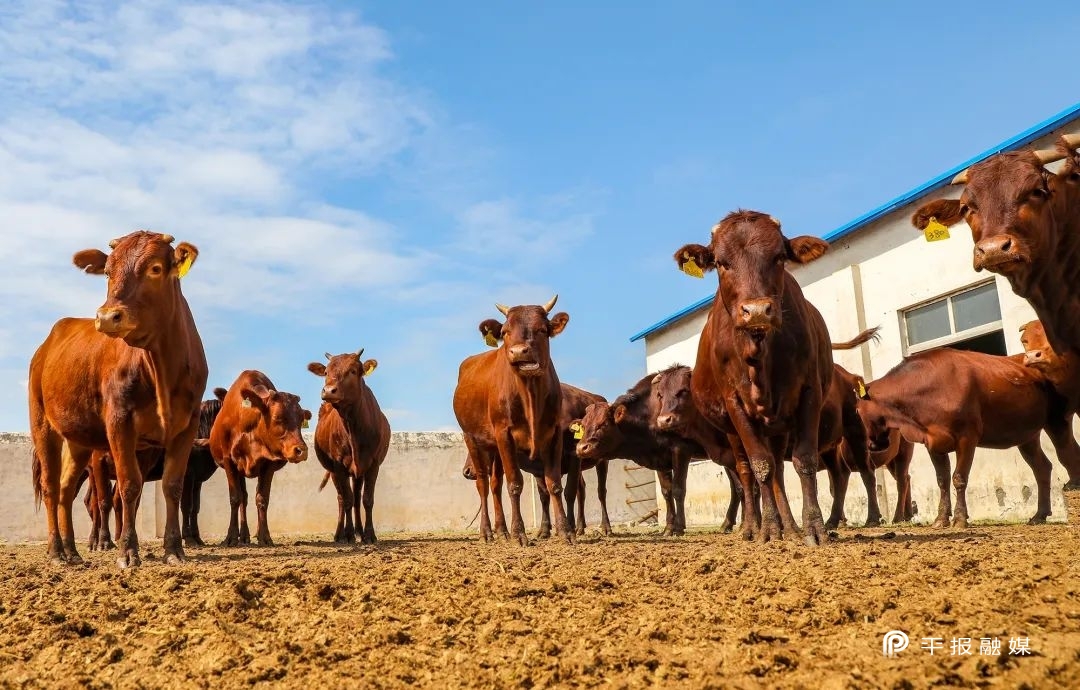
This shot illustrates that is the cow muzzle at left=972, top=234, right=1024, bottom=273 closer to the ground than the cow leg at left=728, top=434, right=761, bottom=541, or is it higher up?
higher up

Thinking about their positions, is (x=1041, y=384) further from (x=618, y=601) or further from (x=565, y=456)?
(x=618, y=601)

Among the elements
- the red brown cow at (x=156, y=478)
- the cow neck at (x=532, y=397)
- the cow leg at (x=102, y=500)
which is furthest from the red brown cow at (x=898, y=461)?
the cow leg at (x=102, y=500)

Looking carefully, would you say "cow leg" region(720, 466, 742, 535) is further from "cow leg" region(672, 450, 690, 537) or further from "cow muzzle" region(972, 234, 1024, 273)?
"cow muzzle" region(972, 234, 1024, 273)

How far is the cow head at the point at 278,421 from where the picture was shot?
12.6 meters

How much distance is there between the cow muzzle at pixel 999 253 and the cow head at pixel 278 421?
9176mm

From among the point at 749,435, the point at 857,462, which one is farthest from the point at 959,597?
the point at 857,462

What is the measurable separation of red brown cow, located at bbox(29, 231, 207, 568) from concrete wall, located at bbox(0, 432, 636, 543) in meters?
13.8

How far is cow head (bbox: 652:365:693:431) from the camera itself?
11.9 metres

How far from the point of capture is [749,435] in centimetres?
734

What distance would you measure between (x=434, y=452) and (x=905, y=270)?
13970 millimetres

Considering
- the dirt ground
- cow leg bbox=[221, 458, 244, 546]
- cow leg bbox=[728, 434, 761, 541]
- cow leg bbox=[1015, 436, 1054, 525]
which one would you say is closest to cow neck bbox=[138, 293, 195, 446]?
the dirt ground

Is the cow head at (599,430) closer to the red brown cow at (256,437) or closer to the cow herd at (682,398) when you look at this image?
the cow herd at (682,398)

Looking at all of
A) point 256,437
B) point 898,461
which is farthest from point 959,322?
point 256,437

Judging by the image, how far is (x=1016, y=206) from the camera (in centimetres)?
570
